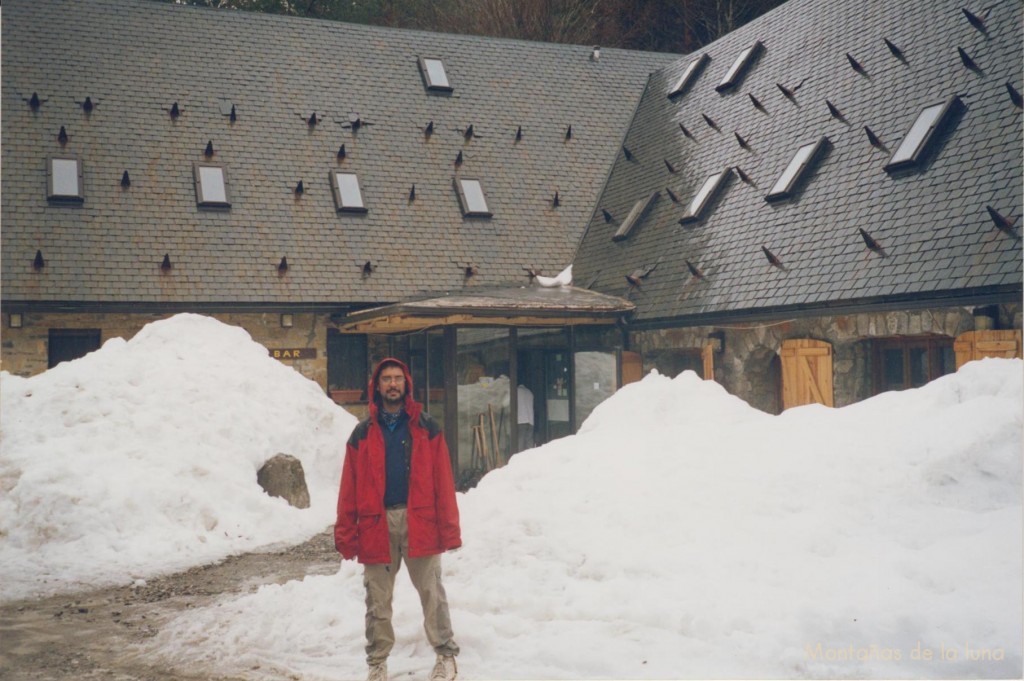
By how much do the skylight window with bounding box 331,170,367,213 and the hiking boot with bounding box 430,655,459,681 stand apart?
1281 cm

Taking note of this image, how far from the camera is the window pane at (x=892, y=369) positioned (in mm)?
12492

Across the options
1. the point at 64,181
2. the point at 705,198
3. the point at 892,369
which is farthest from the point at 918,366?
the point at 64,181

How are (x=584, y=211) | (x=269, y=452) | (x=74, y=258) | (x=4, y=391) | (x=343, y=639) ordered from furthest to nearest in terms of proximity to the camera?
(x=584, y=211) → (x=74, y=258) → (x=269, y=452) → (x=4, y=391) → (x=343, y=639)

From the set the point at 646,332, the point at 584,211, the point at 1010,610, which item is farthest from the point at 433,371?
the point at 1010,610

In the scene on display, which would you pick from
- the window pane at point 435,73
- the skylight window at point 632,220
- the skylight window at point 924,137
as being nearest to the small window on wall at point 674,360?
the skylight window at point 632,220

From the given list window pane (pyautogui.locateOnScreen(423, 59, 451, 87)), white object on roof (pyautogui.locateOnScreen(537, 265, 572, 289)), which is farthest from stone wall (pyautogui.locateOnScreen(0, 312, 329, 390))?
window pane (pyautogui.locateOnScreen(423, 59, 451, 87))

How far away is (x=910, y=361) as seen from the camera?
40.5 ft

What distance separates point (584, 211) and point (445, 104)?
358cm

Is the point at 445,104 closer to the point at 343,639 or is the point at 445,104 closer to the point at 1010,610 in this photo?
the point at 343,639

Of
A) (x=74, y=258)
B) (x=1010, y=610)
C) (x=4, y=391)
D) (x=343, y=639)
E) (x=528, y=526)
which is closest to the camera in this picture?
(x=1010, y=610)

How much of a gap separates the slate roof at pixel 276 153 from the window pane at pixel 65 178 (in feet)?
0.67

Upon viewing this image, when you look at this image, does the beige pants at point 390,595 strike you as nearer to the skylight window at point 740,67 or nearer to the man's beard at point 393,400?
the man's beard at point 393,400

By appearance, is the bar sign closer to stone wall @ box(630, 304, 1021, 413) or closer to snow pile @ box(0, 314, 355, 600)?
snow pile @ box(0, 314, 355, 600)

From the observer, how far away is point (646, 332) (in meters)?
16.8
